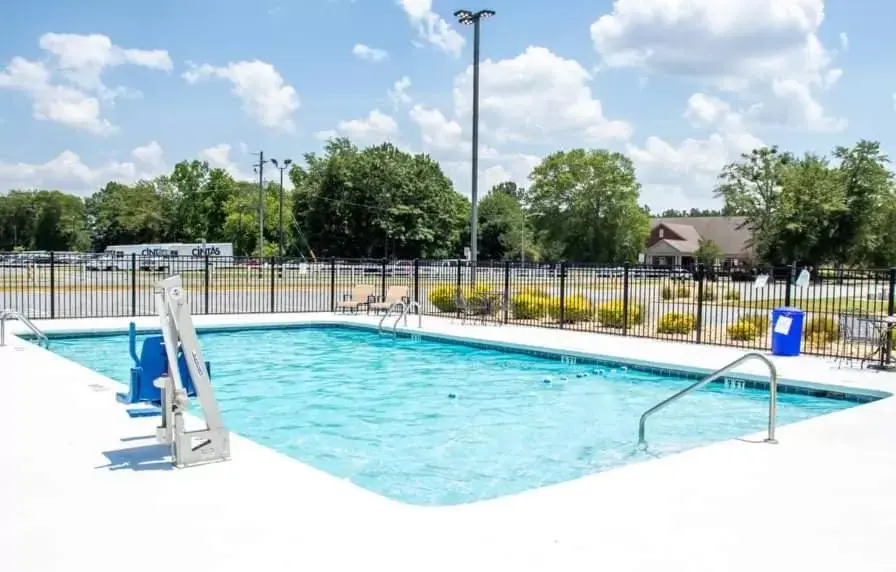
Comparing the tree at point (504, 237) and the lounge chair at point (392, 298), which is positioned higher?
the tree at point (504, 237)

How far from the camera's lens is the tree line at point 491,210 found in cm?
5459

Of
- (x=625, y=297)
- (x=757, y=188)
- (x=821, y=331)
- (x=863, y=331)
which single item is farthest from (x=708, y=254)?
(x=863, y=331)

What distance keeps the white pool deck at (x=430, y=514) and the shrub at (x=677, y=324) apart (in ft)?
30.2

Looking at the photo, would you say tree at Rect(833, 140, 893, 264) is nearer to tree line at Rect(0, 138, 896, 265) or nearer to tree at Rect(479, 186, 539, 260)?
tree line at Rect(0, 138, 896, 265)

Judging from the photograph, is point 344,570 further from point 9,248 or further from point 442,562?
point 9,248

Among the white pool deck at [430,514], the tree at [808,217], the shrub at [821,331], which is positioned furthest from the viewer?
the tree at [808,217]

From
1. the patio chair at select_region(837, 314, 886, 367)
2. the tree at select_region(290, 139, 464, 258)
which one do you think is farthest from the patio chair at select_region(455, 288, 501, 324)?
the tree at select_region(290, 139, 464, 258)

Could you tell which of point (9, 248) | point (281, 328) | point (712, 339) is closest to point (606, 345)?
point (712, 339)

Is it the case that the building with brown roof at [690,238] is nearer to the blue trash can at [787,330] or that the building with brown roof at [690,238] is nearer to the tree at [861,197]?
the tree at [861,197]

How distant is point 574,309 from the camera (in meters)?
19.2

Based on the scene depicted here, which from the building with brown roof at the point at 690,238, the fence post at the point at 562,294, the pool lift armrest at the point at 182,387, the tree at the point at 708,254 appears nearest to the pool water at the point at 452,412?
the pool lift armrest at the point at 182,387

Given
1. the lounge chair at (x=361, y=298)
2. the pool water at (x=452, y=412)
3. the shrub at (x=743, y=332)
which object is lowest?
the pool water at (x=452, y=412)

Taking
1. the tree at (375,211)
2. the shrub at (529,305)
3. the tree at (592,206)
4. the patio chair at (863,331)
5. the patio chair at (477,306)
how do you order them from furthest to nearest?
the tree at (592,206) → the tree at (375,211) → the shrub at (529,305) → the patio chair at (477,306) → the patio chair at (863,331)

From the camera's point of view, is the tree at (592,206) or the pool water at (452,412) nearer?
the pool water at (452,412)
